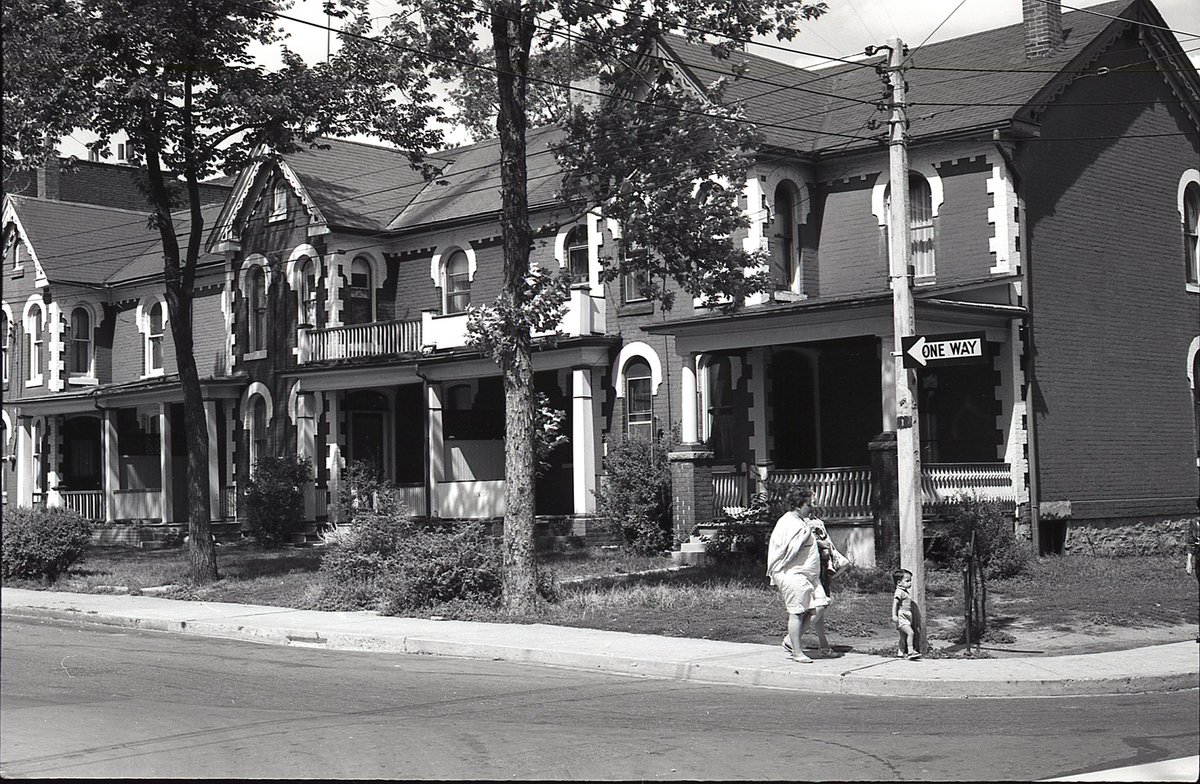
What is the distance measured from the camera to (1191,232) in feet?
91.9

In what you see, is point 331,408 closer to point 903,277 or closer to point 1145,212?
point 1145,212

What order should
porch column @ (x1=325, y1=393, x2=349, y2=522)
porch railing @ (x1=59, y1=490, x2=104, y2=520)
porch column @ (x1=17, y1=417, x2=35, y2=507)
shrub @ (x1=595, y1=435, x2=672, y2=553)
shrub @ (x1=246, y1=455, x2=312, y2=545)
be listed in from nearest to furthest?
1. shrub @ (x1=595, y1=435, x2=672, y2=553)
2. shrub @ (x1=246, y1=455, x2=312, y2=545)
3. porch column @ (x1=325, y1=393, x2=349, y2=522)
4. porch railing @ (x1=59, y1=490, x2=104, y2=520)
5. porch column @ (x1=17, y1=417, x2=35, y2=507)

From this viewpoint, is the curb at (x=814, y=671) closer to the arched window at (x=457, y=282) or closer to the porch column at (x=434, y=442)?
the porch column at (x=434, y=442)

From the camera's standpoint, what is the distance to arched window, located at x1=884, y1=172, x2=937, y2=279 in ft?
81.5

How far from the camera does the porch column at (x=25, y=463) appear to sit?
138ft

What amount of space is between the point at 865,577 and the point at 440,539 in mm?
6552

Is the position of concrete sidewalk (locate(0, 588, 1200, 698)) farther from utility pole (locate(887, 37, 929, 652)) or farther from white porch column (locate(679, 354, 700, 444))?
white porch column (locate(679, 354, 700, 444))

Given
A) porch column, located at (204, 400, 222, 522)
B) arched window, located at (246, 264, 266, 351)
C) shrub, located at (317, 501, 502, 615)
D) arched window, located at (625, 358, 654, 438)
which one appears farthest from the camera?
porch column, located at (204, 400, 222, 522)

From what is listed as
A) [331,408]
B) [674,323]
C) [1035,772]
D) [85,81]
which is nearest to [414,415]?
[331,408]

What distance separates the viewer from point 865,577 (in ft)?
67.6

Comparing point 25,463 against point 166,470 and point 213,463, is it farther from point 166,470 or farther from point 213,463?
point 213,463

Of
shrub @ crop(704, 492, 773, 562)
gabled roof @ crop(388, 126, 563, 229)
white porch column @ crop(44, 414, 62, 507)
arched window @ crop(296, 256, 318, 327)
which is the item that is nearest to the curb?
shrub @ crop(704, 492, 773, 562)

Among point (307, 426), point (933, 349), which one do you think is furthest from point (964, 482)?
point (307, 426)

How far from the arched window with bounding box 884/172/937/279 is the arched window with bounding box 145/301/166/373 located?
23.7 metres
